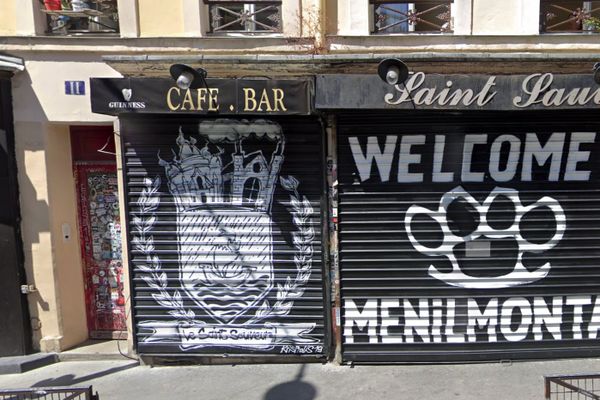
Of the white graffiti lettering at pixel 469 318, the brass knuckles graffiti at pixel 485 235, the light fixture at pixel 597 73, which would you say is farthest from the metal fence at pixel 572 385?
the light fixture at pixel 597 73

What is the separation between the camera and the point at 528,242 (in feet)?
18.4

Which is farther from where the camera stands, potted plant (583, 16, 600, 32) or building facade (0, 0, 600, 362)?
building facade (0, 0, 600, 362)

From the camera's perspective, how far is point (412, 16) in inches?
222

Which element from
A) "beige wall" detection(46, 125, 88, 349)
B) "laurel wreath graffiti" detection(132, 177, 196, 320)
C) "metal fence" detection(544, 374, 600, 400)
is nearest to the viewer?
"metal fence" detection(544, 374, 600, 400)

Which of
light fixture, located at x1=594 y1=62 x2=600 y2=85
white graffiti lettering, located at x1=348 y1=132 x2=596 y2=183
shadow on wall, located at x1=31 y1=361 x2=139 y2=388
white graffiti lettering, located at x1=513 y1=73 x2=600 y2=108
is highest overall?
light fixture, located at x1=594 y1=62 x2=600 y2=85

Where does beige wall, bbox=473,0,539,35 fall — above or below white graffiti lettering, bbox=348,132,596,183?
above

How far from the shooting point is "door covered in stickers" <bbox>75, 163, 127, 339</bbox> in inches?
248

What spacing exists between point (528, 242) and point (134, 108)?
530cm

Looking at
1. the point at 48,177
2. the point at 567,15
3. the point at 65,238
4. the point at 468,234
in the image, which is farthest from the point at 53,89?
the point at 567,15

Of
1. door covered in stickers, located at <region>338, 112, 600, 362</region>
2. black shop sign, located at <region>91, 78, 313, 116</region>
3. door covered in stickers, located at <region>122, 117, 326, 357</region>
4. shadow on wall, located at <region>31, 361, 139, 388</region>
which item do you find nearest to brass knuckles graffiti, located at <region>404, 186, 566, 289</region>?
door covered in stickers, located at <region>338, 112, 600, 362</region>

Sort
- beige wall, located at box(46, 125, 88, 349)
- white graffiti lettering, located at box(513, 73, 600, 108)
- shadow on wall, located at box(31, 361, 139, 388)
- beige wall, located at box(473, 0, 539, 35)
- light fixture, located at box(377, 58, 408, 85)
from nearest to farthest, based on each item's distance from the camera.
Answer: light fixture, located at box(377, 58, 408, 85) → white graffiti lettering, located at box(513, 73, 600, 108) → shadow on wall, located at box(31, 361, 139, 388) → beige wall, located at box(473, 0, 539, 35) → beige wall, located at box(46, 125, 88, 349)

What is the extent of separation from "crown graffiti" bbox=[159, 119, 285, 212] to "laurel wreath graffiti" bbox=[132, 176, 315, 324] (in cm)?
27

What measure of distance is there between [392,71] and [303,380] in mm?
3891

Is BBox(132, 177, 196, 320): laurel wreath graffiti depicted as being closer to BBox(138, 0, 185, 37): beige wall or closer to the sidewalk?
the sidewalk
